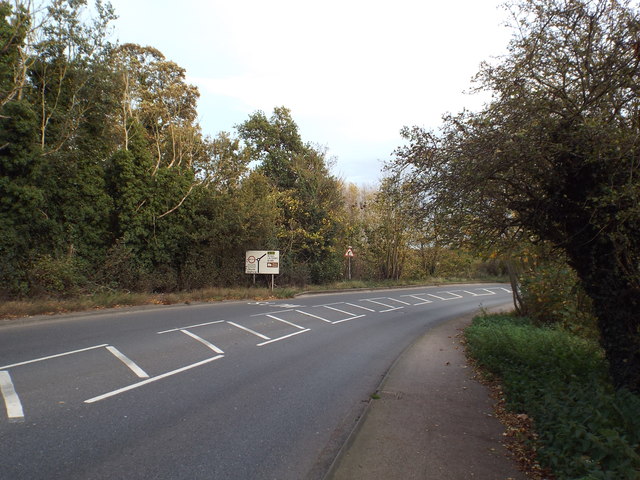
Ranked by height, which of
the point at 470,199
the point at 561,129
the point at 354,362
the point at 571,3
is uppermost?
the point at 571,3

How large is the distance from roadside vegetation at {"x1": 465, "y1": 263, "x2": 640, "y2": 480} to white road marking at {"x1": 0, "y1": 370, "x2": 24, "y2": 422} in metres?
5.50

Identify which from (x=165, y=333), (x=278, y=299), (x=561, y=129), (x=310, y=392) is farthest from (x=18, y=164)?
(x=561, y=129)

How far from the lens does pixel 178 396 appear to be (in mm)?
5828

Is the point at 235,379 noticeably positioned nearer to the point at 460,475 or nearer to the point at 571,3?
the point at 460,475

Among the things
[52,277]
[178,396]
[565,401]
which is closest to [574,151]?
[565,401]

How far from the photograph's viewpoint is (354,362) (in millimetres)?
8656

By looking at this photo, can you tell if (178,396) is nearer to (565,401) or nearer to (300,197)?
(565,401)

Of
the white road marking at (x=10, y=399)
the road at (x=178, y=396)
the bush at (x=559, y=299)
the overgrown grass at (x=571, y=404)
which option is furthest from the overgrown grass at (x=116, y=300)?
the bush at (x=559, y=299)

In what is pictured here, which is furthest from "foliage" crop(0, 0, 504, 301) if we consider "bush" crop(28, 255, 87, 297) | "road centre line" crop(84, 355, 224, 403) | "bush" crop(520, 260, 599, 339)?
"road centre line" crop(84, 355, 224, 403)

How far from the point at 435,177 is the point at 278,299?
15.6 m

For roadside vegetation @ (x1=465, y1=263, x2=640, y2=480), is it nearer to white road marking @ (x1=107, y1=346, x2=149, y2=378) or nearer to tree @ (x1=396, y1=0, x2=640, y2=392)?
tree @ (x1=396, y1=0, x2=640, y2=392)

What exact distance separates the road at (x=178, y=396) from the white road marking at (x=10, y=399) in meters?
0.02

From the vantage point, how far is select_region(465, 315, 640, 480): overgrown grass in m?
3.21

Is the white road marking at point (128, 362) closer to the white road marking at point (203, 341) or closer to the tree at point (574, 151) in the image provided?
the white road marking at point (203, 341)
